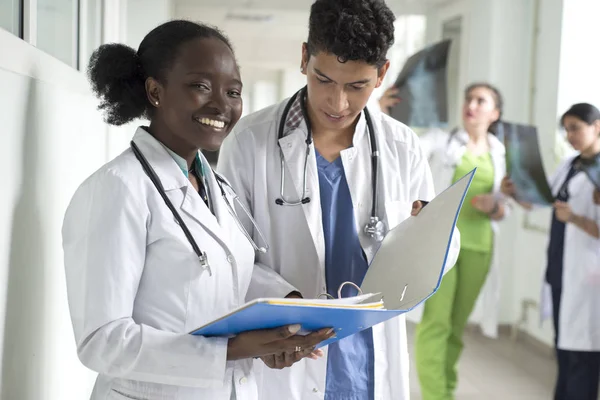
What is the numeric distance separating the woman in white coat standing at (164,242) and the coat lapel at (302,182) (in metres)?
0.33

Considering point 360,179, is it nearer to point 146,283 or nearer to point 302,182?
point 302,182

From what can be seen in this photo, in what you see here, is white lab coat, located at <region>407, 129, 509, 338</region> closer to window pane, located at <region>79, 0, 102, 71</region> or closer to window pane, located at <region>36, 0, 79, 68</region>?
window pane, located at <region>79, 0, 102, 71</region>

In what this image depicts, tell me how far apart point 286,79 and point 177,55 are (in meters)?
2.16

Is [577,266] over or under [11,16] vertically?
under

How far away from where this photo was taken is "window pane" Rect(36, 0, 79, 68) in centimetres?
138

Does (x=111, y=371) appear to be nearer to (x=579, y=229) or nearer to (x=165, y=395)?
(x=165, y=395)

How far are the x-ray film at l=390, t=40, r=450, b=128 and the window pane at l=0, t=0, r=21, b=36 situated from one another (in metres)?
2.35

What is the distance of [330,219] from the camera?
1.49 m

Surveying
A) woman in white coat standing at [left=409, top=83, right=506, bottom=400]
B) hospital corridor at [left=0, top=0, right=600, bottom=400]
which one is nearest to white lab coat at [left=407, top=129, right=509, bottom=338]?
woman in white coat standing at [left=409, top=83, right=506, bottom=400]

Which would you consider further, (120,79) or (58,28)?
(58,28)

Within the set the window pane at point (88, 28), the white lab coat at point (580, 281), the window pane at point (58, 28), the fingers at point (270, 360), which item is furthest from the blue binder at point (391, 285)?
the white lab coat at point (580, 281)

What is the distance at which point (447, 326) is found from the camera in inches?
125

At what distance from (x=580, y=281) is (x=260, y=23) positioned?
6.18 feet

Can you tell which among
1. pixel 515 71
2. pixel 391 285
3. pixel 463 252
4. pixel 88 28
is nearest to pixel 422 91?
pixel 515 71
